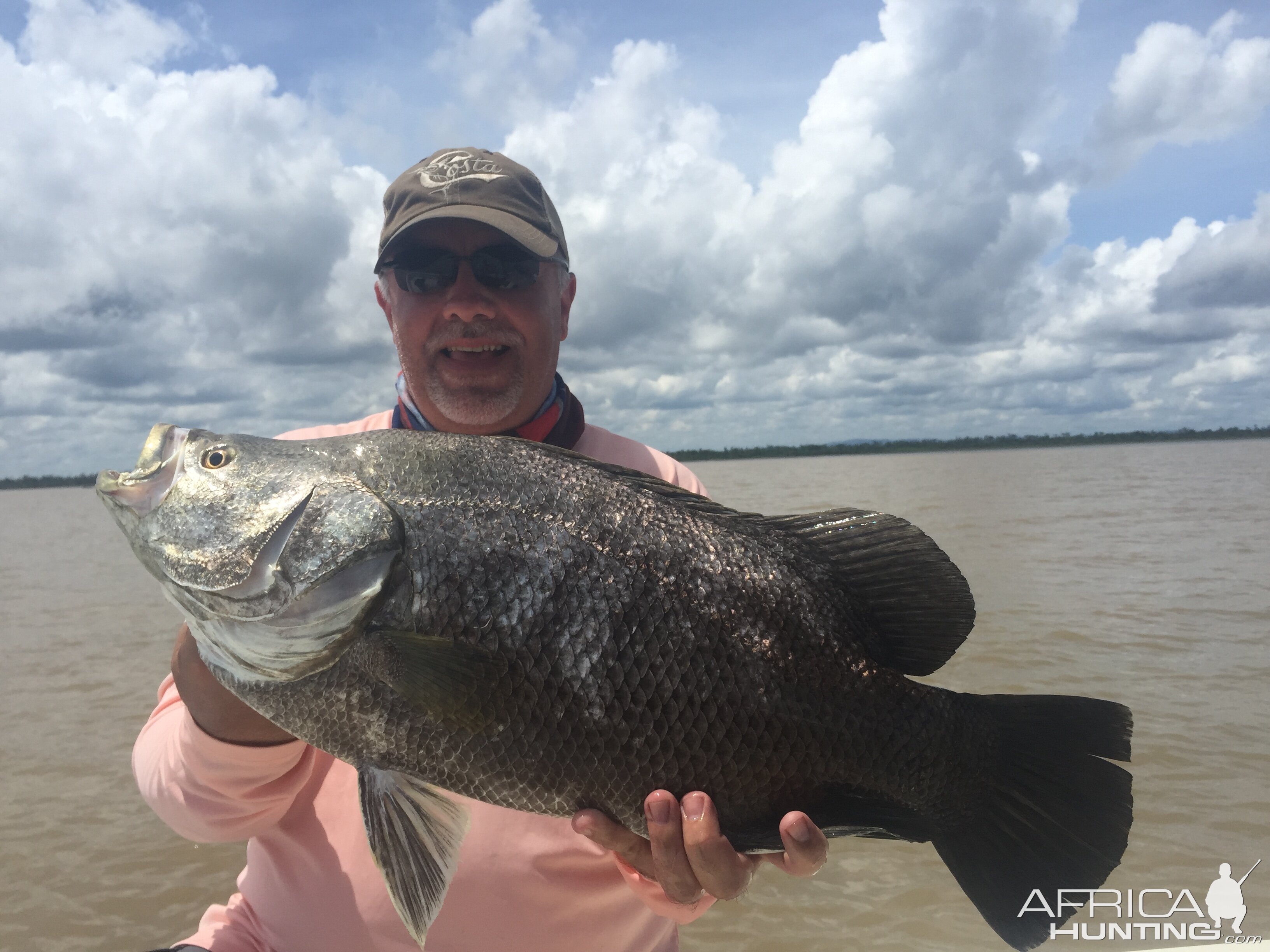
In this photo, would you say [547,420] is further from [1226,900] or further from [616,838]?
[1226,900]

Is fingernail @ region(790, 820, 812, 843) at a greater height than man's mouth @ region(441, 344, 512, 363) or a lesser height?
lesser

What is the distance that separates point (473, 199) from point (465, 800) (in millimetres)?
2300

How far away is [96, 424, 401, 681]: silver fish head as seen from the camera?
1.78 metres

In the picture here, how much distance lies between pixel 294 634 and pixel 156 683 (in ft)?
34.1

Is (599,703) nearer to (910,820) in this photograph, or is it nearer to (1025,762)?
(910,820)

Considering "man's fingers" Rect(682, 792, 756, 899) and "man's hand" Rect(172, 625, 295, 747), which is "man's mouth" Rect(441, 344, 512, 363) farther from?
"man's fingers" Rect(682, 792, 756, 899)

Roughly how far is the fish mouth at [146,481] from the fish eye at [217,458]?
0.18 ft

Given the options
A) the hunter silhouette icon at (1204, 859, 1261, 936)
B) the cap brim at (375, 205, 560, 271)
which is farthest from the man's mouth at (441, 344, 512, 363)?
the hunter silhouette icon at (1204, 859, 1261, 936)

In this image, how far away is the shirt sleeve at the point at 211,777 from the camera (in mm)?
2256

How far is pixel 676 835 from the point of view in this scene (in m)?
1.85

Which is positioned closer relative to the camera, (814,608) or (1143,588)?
(814,608)

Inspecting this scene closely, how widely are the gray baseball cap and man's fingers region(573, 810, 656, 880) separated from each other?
2.18 m

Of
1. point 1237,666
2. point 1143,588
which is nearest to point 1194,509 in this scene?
point 1143,588

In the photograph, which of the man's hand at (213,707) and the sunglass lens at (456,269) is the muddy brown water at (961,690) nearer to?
the man's hand at (213,707)
